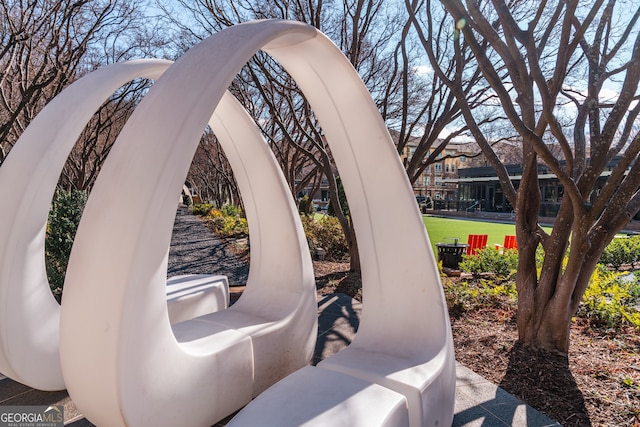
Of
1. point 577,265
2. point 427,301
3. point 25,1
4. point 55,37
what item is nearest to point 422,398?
Result: point 427,301

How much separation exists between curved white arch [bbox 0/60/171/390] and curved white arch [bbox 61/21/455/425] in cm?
126

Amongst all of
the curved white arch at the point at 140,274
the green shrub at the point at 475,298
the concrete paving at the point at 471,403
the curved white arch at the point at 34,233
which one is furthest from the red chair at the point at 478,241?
the curved white arch at the point at 34,233

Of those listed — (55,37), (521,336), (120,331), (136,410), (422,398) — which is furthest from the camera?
(55,37)

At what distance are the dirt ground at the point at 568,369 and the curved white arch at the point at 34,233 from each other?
433 cm

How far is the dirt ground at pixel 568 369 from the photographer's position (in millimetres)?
3447

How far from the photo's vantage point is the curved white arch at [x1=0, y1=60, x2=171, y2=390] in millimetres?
3537

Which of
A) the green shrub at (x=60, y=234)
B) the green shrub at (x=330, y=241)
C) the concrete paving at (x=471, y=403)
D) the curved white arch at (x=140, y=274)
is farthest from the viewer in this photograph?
the green shrub at (x=330, y=241)

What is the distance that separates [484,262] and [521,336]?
441 centimetres

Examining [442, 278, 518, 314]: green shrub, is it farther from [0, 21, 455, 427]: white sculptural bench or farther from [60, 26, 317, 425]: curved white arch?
[60, 26, 317, 425]: curved white arch

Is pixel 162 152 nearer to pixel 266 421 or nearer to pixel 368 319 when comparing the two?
pixel 266 421

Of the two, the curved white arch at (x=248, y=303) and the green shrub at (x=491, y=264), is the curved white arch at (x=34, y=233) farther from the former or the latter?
the green shrub at (x=491, y=264)

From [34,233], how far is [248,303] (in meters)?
2.24

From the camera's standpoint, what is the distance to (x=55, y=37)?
28.8 feet

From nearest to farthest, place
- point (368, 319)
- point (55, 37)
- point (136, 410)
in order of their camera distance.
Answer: point (136, 410), point (368, 319), point (55, 37)
